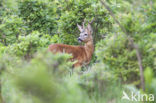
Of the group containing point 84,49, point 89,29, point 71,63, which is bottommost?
point 84,49

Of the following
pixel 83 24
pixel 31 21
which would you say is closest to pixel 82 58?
pixel 83 24

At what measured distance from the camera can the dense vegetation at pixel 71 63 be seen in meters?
2.70

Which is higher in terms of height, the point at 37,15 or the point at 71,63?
the point at 37,15

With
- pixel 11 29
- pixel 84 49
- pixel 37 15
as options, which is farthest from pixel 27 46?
pixel 37 15

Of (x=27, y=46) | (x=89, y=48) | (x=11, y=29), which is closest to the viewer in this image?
(x=27, y=46)

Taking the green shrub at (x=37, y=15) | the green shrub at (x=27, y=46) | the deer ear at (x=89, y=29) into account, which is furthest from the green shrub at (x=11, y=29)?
the green shrub at (x=27, y=46)

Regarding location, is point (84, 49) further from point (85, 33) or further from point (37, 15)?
point (37, 15)

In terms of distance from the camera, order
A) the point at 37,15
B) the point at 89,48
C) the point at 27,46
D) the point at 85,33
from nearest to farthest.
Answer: the point at 27,46
the point at 85,33
the point at 89,48
the point at 37,15

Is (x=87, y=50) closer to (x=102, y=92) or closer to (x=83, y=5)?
(x=83, y=5)

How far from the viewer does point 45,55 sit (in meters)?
3.12

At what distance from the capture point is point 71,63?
5406 millimetres

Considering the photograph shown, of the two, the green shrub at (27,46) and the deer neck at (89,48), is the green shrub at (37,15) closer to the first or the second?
the deer neck at (89,48)

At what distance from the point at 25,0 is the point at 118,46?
5370 mm

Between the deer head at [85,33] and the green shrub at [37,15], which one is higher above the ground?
the green shrub at [37,15]
